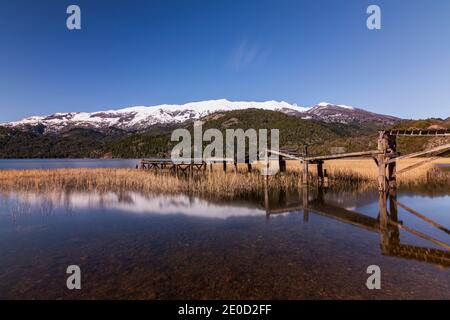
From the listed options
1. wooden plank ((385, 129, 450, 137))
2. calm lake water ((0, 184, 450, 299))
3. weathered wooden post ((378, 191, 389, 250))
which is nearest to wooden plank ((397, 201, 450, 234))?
calm lake water ((0, 184, 450, 299))

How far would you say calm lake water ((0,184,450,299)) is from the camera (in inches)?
219

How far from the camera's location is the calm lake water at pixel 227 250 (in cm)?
556

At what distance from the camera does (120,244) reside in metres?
8.72

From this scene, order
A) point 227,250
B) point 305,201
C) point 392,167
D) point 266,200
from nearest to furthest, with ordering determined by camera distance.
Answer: point 227,250, point 305,201, point 266,200, point 392,167

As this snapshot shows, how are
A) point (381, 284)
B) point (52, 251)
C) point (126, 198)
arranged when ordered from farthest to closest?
point (126, 198) < point (52, 251) < point (381, 284)

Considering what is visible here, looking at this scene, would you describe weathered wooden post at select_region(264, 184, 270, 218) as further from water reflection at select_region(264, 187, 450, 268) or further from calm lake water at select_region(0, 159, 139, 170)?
calm lake water at select_region(0, 159, 139, 170)

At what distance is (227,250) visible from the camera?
26.0 ft

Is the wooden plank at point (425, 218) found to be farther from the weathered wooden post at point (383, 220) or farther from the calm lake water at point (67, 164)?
the calm lake water at point (67, 164)

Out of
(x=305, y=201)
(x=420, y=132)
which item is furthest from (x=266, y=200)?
(x=420, y=132)

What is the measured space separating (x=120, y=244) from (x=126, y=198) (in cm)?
966

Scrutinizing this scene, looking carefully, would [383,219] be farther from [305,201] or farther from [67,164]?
[67,164]
